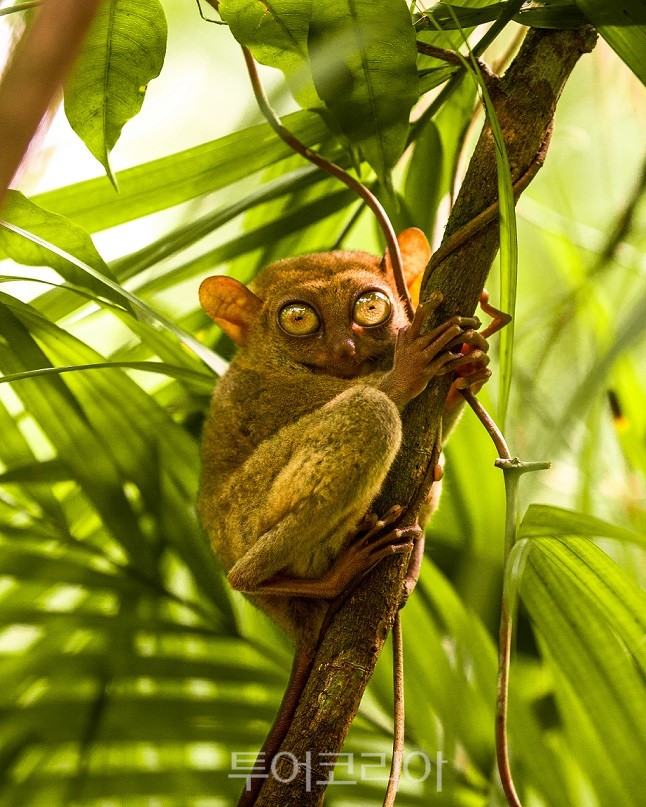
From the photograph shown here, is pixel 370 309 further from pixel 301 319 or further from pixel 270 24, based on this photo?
pixel 270 24

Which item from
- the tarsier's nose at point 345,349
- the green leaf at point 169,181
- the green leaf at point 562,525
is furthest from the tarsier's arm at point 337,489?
the green leaf at point 169,181

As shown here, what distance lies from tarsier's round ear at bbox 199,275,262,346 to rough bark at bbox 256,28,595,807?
33.5 inches

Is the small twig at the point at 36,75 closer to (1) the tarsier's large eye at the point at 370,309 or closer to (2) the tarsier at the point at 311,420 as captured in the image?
(2) the tarsier at the point at 311,420

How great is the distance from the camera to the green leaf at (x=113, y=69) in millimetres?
1676

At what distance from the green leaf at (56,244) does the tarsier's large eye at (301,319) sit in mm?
557

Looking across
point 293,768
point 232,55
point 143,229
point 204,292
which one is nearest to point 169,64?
point 232,55

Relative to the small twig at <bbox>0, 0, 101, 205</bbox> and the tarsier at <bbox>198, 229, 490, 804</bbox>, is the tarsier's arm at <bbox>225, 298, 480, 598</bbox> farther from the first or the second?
the small twig at <bbox>0, 0, 101, 205</bbox>

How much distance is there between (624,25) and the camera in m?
1.43

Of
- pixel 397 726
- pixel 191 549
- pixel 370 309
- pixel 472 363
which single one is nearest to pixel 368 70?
pixel 472 363

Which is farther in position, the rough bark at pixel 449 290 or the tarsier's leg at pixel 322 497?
the tarsier's leg at pixel 322 497

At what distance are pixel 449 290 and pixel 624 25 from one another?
1.95 feet

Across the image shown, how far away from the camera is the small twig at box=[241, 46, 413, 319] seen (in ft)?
6.49

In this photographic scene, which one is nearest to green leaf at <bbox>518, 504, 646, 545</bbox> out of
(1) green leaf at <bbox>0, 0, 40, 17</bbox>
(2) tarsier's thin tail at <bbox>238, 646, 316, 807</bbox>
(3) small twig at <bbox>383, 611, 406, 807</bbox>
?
(3) small twig at <bbox>383, 611, 406, 807</bbox>

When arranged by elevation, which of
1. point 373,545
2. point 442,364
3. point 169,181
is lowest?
point 373,545
